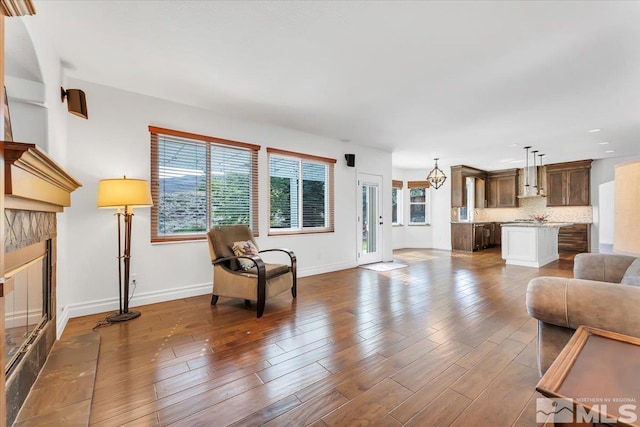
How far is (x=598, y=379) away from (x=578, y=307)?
2.87 feet

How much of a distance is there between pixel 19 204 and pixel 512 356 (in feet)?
11.1

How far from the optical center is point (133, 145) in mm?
3398

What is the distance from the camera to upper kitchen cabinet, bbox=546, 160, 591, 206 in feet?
25.0

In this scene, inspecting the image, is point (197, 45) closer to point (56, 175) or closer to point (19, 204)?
point (56, 175)

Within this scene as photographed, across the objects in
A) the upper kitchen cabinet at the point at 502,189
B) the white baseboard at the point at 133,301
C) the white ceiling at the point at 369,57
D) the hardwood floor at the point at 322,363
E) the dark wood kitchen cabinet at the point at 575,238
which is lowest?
the hardwood floor at the point at 322,363

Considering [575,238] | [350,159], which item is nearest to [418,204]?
[575,238]

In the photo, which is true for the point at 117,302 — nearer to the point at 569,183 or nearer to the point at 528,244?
the point at 528,244

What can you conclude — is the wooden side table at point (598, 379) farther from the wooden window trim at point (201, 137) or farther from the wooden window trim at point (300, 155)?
the wooden window trim at point (300, 155)

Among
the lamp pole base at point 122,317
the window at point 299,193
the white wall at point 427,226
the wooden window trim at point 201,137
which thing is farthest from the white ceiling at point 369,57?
the white wall at point 427,226

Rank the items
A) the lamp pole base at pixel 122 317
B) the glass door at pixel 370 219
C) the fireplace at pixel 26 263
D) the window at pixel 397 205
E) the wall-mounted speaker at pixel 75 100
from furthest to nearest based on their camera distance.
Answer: the window at pixel 397 205
the glass door at pixel 370 219
the lamp pole base at pixel 122 317
the wall-mounted speaker at pixel 75 100
the fireplace at pixel 26 263

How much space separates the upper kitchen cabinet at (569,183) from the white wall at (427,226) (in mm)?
2806

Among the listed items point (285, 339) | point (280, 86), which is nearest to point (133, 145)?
point (280, 86)

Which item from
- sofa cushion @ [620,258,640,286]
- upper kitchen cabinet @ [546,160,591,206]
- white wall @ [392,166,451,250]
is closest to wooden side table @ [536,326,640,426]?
sofa cushion @ [620,258,640,286]

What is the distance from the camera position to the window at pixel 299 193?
472cm
